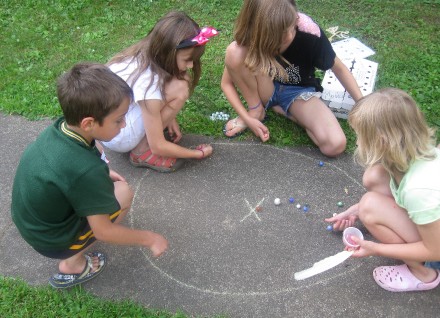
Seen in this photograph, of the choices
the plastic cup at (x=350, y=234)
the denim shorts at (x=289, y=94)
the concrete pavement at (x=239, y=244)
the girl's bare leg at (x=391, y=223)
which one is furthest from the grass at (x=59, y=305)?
the denim shorts at (x=289, y=94)

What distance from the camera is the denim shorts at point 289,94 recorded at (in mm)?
3307

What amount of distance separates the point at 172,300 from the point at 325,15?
335 cm

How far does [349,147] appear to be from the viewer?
10.6ft

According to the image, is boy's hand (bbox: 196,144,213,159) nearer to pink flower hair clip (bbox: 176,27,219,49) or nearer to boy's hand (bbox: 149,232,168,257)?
pink flower hair clip (bbox: 176,27,219,49)

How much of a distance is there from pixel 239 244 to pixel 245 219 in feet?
0.65

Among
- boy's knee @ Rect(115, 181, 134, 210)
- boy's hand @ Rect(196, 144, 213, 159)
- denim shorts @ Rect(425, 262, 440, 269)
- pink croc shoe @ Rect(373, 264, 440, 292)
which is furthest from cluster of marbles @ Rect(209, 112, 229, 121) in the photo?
denim shorts @ Rect(425, 262, 440, 269)

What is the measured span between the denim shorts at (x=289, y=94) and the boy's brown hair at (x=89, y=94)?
1.55 metres

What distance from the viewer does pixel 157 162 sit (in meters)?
3.14

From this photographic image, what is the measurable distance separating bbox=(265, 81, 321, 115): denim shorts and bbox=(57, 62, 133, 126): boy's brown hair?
155cm

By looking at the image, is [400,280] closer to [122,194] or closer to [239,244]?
[239,244]

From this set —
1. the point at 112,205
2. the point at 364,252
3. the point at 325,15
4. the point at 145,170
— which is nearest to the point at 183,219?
the point at 145,170

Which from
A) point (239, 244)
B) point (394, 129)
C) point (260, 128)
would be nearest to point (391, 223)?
point (394, 129)

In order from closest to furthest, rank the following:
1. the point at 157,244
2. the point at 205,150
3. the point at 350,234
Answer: the point at 157,244 → the point at 350,234 → the point at 205,150

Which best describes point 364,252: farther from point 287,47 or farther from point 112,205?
point 287,47
